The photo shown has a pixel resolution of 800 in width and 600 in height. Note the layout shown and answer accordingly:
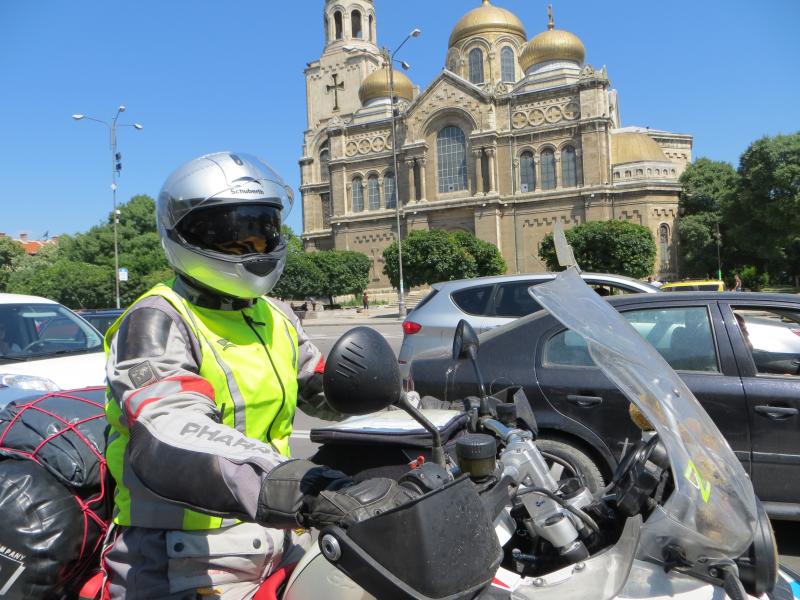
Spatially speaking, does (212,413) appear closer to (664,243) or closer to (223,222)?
(223,222)

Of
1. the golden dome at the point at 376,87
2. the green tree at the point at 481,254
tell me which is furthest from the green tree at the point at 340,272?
the golden dome at the point at 376,87

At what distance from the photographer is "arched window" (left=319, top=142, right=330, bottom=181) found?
198ft

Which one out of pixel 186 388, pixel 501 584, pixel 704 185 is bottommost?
pixel 501 584

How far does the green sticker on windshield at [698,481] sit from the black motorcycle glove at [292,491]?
2.38 feet

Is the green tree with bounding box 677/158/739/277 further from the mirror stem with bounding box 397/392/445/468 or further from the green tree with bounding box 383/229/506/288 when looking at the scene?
the mirror stem with bounding box 397/392/445/468

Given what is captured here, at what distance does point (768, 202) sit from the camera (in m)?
42.3

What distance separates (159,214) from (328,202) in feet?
195

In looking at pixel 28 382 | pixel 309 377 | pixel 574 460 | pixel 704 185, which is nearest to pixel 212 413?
pixel 309 377

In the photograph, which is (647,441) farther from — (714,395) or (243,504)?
(714,395)

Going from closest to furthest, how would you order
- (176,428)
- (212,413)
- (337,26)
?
1. (176,428)
2. (212,413)
3. (337,26)

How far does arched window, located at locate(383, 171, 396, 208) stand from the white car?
47.5m

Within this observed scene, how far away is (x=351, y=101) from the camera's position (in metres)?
61.8

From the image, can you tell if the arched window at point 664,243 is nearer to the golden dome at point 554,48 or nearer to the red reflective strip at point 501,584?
the golden dome at point 554,48

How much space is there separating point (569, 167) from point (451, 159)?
9.07 metres
